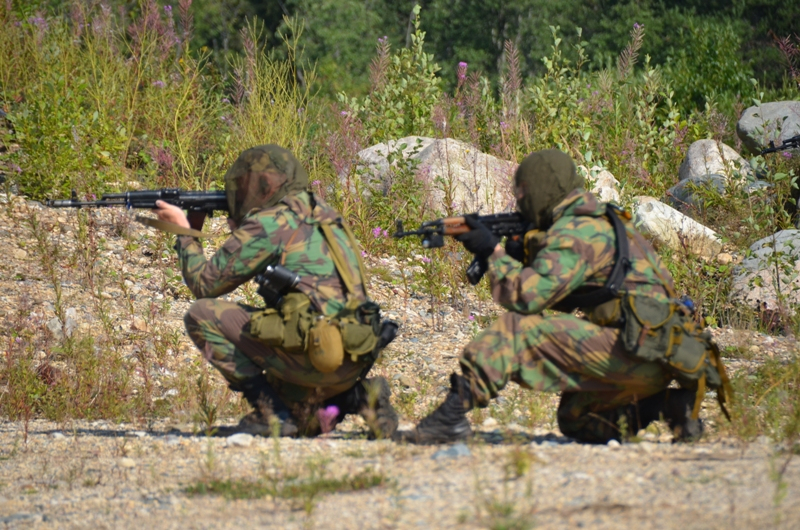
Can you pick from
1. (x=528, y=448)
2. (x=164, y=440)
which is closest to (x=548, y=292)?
(x=528, y=448)

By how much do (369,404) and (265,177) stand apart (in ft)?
3.64

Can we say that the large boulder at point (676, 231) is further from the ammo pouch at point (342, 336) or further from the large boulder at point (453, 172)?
the ammo pouch at point (342, 336)

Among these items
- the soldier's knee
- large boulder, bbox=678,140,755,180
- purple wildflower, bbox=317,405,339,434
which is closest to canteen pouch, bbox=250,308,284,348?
the soldier's knee

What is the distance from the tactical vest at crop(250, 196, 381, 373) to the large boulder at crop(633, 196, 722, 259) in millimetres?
3588

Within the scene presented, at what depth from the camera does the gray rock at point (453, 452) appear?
12.3 ft

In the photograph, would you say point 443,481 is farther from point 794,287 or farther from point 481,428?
point 794,287

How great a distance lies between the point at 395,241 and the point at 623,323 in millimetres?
3953

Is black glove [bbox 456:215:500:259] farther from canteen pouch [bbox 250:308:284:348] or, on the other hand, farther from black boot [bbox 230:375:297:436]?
black boot [bbox 230:375:297:436]

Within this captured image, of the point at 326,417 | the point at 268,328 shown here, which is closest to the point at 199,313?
the point at 268,328

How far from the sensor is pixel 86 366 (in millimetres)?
5410

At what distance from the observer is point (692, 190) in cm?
821

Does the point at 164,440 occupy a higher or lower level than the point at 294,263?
lower

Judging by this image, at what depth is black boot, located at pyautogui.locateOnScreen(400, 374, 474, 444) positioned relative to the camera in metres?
3.95

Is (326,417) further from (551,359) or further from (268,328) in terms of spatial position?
(551,359)
